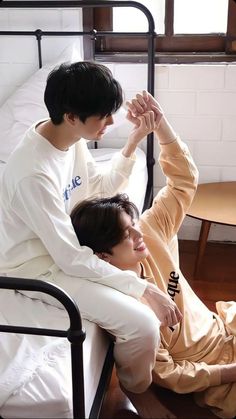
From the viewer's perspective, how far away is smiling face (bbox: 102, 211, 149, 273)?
151 centimetres

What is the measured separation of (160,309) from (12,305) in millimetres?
363

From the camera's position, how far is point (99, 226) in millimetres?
1499

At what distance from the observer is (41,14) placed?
259cm

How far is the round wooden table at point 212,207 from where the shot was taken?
2289mm

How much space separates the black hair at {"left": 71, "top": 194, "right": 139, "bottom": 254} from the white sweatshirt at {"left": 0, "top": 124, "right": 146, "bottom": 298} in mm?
76

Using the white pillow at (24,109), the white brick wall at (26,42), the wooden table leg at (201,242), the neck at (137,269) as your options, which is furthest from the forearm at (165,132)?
the white brick wall at (26,42)

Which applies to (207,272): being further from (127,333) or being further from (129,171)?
(127,333)

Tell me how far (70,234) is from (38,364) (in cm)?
33

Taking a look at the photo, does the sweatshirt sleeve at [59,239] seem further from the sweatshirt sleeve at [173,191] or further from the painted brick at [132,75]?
the painted brick at [132,75]

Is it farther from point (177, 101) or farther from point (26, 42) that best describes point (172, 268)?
point (26, 42)

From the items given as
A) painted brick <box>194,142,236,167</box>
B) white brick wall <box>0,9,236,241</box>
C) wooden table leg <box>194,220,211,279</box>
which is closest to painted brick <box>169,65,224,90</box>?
white brick wall <box>0,9,236,241</box>

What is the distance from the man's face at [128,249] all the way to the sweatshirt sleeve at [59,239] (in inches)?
3.8

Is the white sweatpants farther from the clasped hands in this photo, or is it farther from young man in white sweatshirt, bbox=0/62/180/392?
the clasped hands

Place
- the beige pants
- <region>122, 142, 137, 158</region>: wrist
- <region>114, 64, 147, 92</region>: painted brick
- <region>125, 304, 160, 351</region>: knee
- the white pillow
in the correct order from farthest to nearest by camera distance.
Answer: <region>114, 64, 147, 92</region>: painted brick
the white pillow
<region>122, 142, 137, 158</region>: wrist
the beige pants
<region>125, 304, 160, 351</region>: knee
